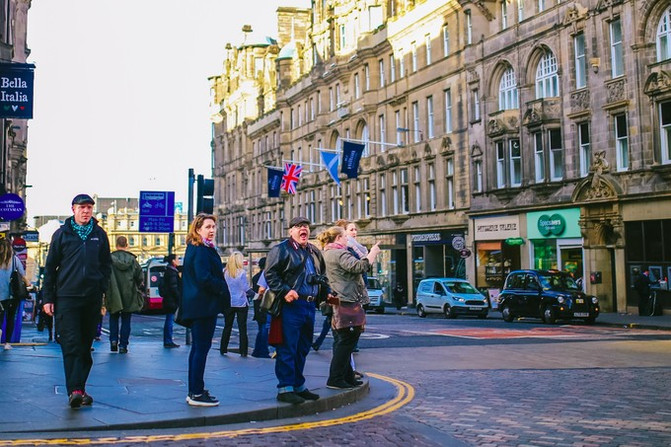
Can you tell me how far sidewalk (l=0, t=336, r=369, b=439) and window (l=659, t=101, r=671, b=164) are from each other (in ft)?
70.4

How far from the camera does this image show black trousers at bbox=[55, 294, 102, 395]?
851 cm

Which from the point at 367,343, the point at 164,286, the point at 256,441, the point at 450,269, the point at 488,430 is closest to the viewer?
the point at 256,441

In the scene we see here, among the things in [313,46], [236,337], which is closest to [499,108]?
[236,337]

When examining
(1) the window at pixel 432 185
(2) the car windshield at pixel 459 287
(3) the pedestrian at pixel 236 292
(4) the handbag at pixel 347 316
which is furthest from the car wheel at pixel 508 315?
(4) the handbag at pixel 347 316

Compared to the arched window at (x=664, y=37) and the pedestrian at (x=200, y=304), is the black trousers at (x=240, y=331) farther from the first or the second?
the arched window at (x=664, y=37)

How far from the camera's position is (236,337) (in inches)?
862

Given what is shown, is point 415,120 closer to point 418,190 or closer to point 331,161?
point 418,190

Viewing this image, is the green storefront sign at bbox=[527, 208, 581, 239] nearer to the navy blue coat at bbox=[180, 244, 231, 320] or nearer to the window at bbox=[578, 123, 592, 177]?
the window at bbox=[578, 123, 592, 177]

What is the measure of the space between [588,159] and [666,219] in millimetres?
5220

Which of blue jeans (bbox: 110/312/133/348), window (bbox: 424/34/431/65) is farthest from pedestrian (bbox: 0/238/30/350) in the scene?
window (bbox: 424/34/431/65)

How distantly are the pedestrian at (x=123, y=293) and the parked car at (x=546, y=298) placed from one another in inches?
662

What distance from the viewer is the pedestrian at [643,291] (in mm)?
30656

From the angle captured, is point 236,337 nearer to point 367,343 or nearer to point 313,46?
point 367,343

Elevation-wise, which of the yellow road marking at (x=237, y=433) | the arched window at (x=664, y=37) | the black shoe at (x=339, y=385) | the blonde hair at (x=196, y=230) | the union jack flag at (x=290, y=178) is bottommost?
the yellow road marking at (x=237, y=433)
